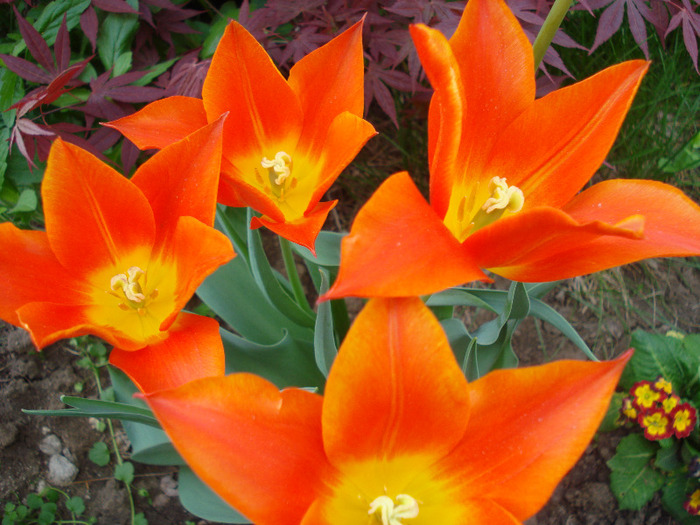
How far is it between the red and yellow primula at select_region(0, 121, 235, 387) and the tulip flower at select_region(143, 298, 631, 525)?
0.15 meters

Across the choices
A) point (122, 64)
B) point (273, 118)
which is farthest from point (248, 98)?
point (122, 64)

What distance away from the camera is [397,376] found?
1.92 feet

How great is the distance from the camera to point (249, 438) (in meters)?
0.57

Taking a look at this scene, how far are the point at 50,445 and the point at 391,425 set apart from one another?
1448mm

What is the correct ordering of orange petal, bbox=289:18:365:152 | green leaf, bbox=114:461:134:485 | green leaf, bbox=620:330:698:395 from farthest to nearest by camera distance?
green leaf, bbox=620:330:698:395 < green leaf, bbox=114:461:134:485 < orange petal, bbox=289:18:365:152

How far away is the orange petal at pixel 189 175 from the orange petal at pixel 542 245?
0.31 metres

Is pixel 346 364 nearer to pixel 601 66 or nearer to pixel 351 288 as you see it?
pixel 351 288

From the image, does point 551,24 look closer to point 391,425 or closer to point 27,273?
point 391,425

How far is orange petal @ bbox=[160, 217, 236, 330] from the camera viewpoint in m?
0.65

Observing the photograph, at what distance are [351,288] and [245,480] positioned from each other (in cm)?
22

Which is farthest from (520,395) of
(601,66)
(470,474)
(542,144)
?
(601,66)

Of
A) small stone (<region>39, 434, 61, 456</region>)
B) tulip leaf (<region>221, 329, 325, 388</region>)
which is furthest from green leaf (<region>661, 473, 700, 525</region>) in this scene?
small stone (<region>39, 434, 61, 456</region>)

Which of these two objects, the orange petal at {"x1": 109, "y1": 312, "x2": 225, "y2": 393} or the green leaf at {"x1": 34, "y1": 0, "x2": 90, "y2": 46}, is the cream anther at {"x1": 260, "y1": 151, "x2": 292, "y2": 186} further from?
the green leaf at {"x1": 34, "y1": 0, "x2": 90, "y2": 46}

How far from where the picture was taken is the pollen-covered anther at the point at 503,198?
0.76 metres
